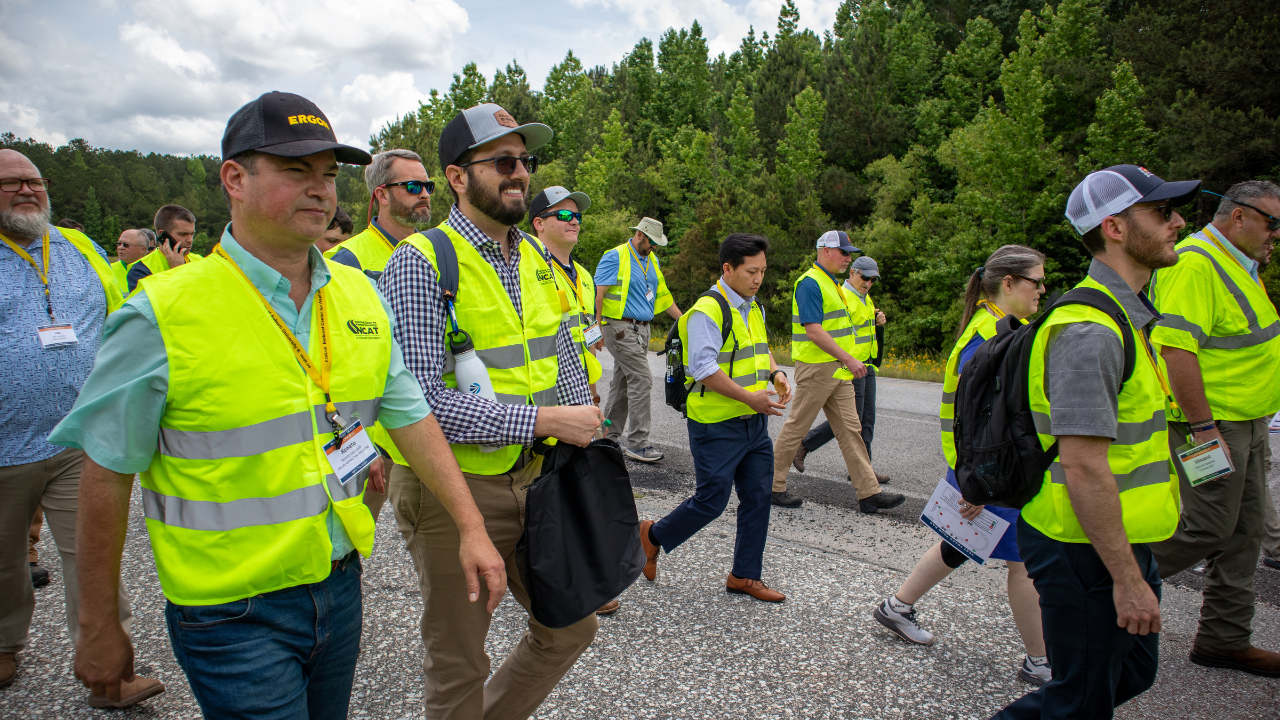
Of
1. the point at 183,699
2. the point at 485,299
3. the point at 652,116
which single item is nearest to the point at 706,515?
the point at 485,299

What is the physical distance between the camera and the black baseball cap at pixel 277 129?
5.56 ft

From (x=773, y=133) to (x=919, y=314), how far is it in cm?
1781

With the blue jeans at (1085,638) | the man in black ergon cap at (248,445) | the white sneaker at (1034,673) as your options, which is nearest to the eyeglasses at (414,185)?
the man in black ergon cap at (248,445)


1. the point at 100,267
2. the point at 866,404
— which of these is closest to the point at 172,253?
the point at 100,267

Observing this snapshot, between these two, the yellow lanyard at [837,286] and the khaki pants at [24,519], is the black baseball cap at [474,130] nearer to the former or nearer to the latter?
the khaki pants at [24,519]

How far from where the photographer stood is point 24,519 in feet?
10.7

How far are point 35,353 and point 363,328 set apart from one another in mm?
2412

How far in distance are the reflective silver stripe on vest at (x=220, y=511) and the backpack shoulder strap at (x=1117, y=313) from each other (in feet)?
7.33

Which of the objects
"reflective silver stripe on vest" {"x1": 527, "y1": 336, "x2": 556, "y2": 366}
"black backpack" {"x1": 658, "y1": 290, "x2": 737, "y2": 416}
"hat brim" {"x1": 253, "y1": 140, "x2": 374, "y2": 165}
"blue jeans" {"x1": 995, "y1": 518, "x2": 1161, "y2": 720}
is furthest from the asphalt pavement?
"hat brim" {"x1": 253, "y1": 140, "x2": 374, "y2": 165}

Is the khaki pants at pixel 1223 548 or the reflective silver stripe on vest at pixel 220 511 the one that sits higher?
the reflective silver stripe on vest at pixel 220 511

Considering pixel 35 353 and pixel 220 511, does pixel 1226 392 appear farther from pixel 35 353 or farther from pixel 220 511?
pixel 35 353

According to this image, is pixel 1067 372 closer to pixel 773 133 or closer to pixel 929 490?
pixel 929 490

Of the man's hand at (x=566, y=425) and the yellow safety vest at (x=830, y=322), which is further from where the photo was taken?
the yellow safety vest at (x=830, y=322)

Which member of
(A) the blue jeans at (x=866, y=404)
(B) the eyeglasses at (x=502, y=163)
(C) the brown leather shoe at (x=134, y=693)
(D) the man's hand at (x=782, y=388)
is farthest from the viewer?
(A) the blue jeans at (x=866, y=404)
